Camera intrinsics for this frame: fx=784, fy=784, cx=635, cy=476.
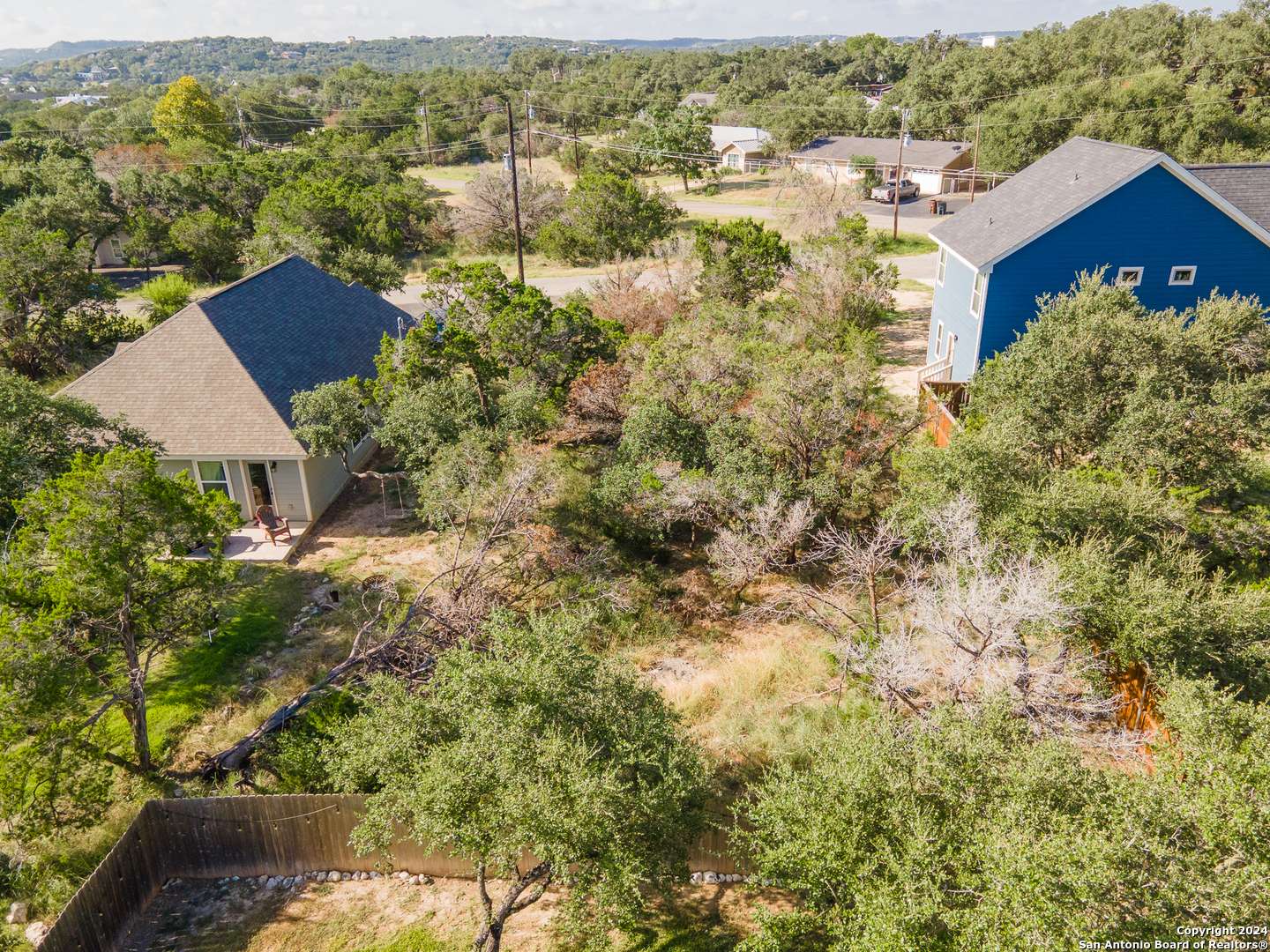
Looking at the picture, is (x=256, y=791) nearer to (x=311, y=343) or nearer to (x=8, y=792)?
(x=8, y=792)

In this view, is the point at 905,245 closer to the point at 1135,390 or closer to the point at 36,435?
the point at 1135,390

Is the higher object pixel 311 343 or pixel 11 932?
pixel 311 343

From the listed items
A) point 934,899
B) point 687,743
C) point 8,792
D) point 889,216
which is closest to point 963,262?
point 687,743

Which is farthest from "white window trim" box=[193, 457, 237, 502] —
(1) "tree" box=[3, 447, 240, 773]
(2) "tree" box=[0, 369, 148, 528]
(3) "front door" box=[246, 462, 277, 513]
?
(1) "tree" box=[3, 447, 240, 773]

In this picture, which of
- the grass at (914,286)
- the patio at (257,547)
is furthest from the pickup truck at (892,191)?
the patio at (257,547)

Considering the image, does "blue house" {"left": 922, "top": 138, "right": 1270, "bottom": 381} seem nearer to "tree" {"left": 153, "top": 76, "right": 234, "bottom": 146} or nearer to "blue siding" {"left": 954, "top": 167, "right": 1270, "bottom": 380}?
"blue siding" {"left": 954, "top": 167, "right": 1270, "bottom": 380}

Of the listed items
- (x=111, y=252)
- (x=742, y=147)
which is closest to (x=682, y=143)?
(x=742, y=147)

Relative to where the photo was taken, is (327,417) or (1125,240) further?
(1125,240)
